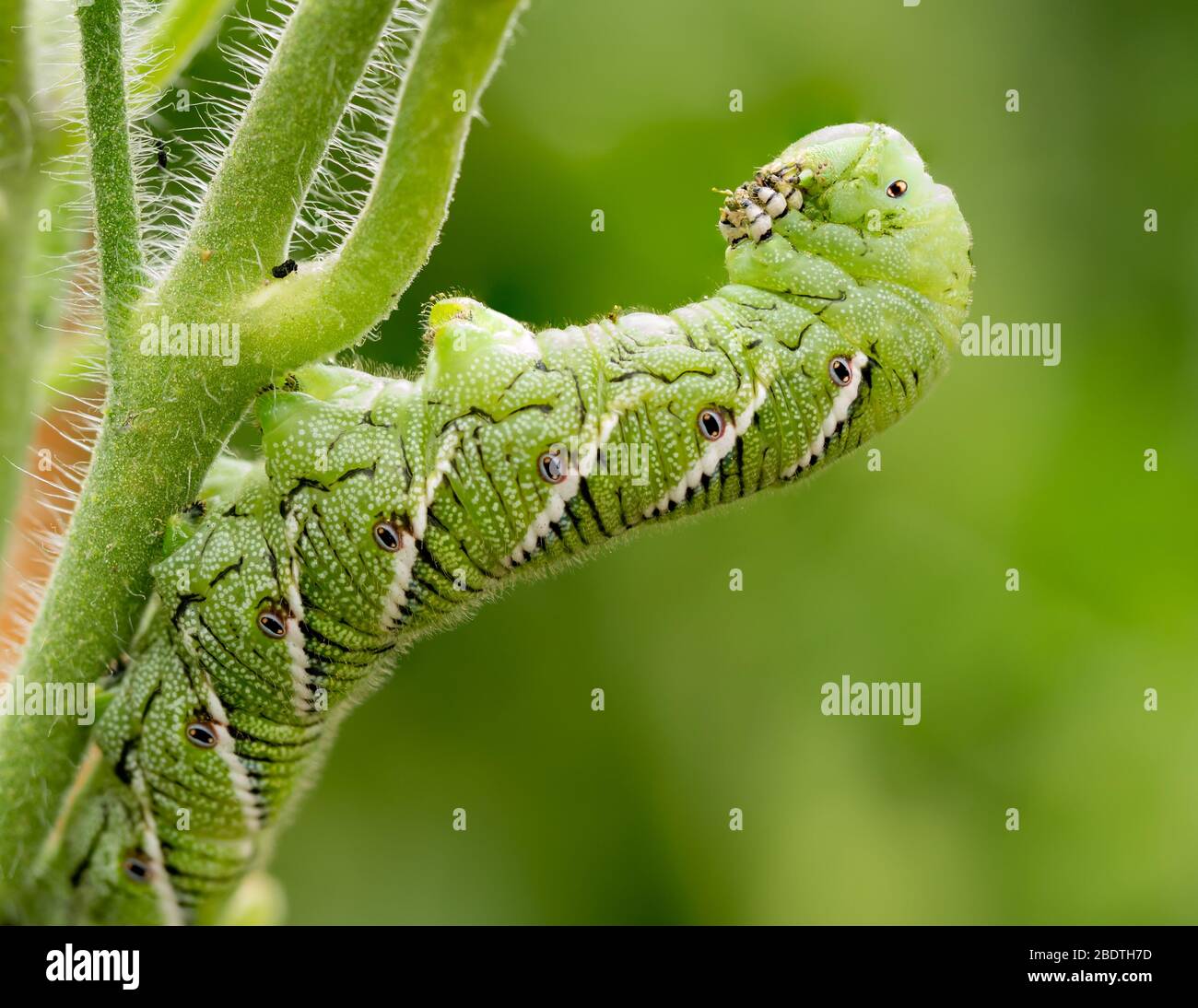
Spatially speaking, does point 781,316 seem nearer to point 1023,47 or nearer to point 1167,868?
point 1023,47

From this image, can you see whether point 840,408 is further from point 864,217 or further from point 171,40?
point 171,40

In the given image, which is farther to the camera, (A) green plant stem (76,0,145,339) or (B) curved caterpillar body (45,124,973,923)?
(B) curved caterpillar body (45,124,973,923)

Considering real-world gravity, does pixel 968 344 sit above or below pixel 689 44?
below

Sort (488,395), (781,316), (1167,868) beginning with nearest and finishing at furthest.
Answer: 1. (488,395)
2. (781,316)
3. (1167,868)

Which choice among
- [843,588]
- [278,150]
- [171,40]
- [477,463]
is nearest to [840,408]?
[477,463]

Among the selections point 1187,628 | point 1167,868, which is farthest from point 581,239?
point 1167,868

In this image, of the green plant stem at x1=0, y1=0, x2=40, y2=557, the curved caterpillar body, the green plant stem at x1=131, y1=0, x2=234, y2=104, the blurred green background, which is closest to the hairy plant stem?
the green plant stem at x1=0, y1=0, x2=40, y2=557

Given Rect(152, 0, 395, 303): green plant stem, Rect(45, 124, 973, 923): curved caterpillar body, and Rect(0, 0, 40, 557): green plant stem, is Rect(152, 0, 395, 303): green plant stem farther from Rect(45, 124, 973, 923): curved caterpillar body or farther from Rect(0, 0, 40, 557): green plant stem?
Rect(45, 124, 973, 923): curved caterpillar body
